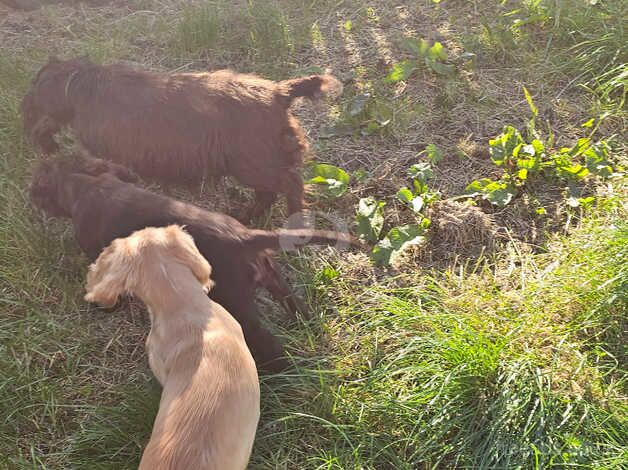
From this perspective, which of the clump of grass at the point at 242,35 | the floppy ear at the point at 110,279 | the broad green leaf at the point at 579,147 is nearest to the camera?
the floppy ear at the point at 110,279

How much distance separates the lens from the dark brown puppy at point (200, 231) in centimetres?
224

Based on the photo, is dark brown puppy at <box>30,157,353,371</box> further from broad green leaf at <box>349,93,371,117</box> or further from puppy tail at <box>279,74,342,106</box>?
broad green leaf at <box>349,93,371,117</box>

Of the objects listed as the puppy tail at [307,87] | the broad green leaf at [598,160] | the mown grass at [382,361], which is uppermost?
the puppy tail at [307,87]

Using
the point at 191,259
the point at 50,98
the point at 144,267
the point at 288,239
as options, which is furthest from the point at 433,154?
the point at 50,98

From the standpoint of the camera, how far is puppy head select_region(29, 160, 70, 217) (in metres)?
2.73

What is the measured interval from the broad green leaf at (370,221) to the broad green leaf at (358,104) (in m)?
0.87

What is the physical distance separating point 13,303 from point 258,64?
235 cm

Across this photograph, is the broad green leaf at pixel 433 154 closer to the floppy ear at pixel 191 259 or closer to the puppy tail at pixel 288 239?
the puppy tail at pixel 288 239

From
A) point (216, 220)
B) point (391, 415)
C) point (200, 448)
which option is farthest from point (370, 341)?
point (200, 448)

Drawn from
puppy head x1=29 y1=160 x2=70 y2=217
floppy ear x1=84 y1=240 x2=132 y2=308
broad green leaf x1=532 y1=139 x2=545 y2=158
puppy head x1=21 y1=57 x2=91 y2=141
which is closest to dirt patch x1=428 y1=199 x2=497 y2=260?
broad green leaf x1=532 y1=139 x2=545 y2=158

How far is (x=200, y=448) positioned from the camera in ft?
5.00

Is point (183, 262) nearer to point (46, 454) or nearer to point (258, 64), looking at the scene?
point (46, 454)

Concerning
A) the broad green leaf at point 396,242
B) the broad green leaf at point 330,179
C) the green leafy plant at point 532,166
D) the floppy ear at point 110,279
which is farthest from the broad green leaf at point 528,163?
the floppy ear at point 110,279

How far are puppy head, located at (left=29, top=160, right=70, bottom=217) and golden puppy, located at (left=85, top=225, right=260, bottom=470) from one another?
952 millimetres
